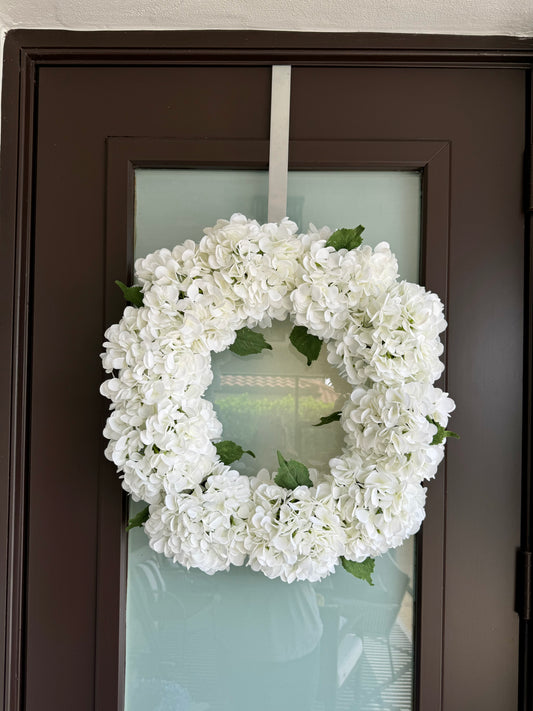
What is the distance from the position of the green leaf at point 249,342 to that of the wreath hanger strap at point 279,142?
8.5 inches

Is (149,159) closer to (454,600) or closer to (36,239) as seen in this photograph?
(36,239)

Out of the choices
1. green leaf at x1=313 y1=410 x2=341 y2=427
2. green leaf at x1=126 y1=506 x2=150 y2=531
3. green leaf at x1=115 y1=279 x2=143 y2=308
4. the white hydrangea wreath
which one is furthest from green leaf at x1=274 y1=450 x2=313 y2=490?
green leaf at x1=115 y1=279 x2=143 y2=308

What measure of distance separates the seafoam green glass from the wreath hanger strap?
0.04 m

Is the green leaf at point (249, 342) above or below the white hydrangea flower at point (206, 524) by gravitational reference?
above

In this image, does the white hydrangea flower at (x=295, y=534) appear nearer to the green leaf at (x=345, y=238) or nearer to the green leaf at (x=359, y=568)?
the green leaf at (x=359, y=568)

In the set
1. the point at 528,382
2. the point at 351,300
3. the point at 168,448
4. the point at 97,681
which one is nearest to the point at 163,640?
the point at 97,681

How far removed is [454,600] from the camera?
3.49ft

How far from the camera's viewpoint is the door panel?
1.07 m

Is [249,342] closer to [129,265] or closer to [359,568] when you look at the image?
[129,265]

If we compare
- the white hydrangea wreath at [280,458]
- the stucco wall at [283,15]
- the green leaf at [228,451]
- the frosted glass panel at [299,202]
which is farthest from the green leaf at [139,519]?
the stucco wall at [283,15]

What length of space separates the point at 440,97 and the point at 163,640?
117cm

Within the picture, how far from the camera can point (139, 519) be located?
1.01m

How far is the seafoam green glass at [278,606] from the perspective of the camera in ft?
3.51

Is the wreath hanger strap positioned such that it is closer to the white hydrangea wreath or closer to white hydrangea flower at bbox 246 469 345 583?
the white hydrangea wreath
